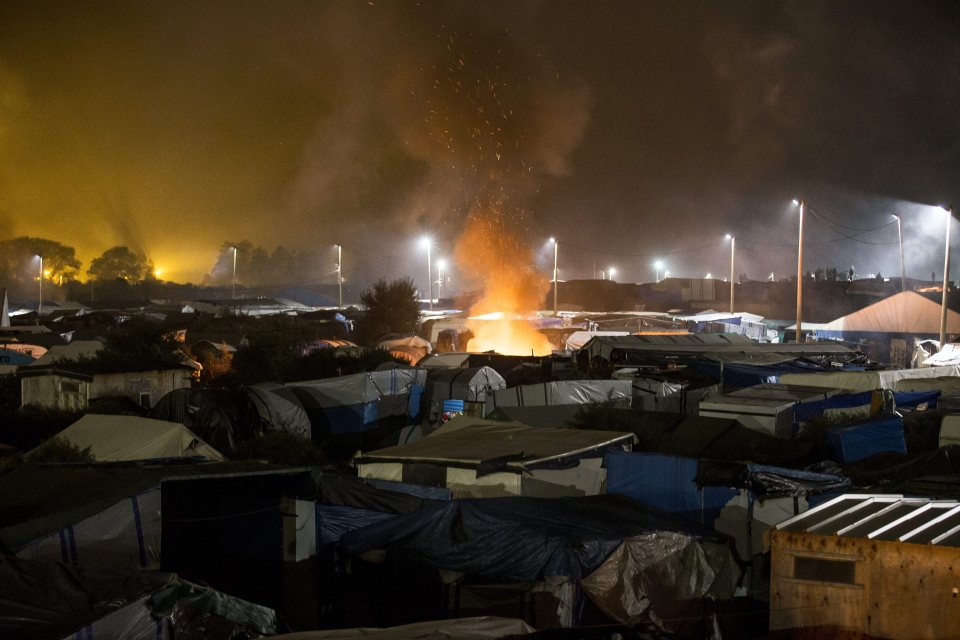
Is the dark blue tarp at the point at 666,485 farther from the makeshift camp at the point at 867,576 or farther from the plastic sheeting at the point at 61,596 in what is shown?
the plastic sheeting at the point at 61,596

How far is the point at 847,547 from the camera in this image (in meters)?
5.90

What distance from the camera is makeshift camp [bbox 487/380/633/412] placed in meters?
18.0

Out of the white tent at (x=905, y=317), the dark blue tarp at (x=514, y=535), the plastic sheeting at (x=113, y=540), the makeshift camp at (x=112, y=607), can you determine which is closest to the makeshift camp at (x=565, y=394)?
the dark blue tarp at (x=514, y=535)

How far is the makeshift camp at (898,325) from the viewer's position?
117 ft

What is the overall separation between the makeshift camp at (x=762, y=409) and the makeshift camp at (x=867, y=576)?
26.4 feet

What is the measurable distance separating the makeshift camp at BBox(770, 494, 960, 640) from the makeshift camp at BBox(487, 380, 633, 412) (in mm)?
11521

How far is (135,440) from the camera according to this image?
13.2 meters

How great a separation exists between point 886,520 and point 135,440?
11175 millimetres

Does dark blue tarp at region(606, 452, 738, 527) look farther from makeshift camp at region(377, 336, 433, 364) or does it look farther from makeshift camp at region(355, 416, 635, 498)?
makeshift camp at region(377, 336, 433, 364)

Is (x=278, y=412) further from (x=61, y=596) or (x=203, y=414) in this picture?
(x=61, y=596)

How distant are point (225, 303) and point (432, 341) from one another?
2204 cm

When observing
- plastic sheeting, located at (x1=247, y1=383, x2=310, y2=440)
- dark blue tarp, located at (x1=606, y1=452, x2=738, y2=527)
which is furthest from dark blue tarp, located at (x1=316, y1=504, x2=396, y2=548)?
A: plastic sheeting, located at (x1=247, y1=383, x2=310, y2=440)

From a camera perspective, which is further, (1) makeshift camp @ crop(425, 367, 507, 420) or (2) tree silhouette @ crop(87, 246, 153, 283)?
(2) tree silhouette @ crop(87, 246, 153, 283)

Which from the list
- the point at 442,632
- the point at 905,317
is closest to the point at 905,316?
the point at 905,317
